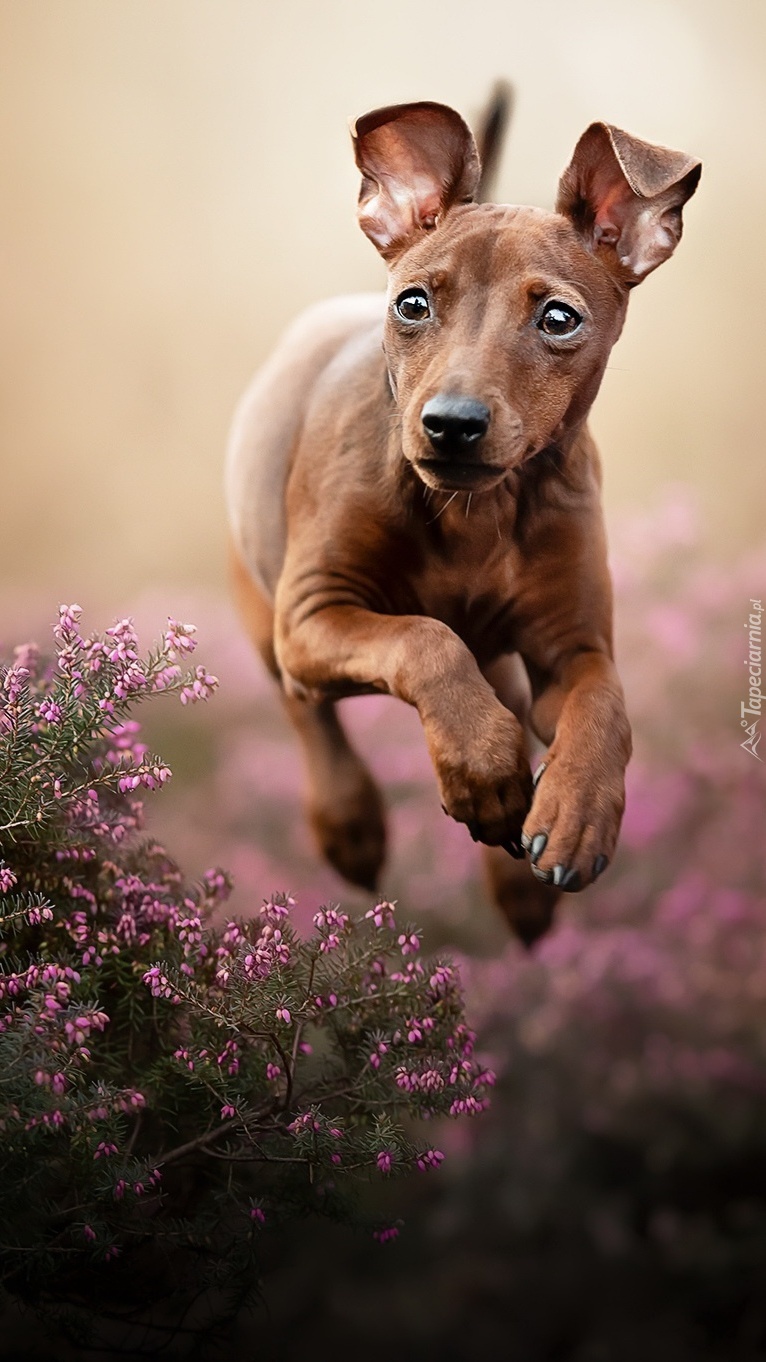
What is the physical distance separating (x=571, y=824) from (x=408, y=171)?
0.81m

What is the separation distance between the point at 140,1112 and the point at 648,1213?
0.80 meters

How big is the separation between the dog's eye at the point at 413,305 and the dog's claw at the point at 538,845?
60 centimetres

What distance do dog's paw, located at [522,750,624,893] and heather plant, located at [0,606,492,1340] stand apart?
1.30 feet

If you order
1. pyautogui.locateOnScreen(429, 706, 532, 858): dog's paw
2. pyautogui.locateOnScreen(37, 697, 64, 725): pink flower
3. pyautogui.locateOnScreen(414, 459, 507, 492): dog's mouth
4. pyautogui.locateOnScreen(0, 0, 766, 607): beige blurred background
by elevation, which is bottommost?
pyautogui.locateOnScreen(429, 706, 532, 858): dog's paw

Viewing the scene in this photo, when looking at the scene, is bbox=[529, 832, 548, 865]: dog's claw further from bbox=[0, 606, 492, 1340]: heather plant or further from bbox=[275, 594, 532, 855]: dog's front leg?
bbox=[0, 606, 492, 1340]: heather plant

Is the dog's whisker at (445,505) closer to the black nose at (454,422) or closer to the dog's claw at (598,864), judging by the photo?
the black nose at (454,422)

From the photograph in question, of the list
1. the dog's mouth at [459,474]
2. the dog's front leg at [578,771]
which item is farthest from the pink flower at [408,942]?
the dog's mouth at [459,474]

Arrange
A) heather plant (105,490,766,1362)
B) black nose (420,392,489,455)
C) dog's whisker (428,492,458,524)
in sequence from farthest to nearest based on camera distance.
Result: 1. heather plant (105,490,766,1362)
2. dog's whisker (428,492,458,524)
3. black nose (420,392,489,455)

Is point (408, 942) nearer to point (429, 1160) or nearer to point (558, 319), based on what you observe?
point (429, 1160)

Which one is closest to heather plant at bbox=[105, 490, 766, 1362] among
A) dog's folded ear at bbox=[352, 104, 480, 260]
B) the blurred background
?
the blurred background

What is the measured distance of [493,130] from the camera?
6.68 feet

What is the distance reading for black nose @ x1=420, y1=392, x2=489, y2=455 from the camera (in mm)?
1404

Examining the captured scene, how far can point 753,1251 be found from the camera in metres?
2.00

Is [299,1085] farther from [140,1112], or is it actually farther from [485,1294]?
[485,1294]
